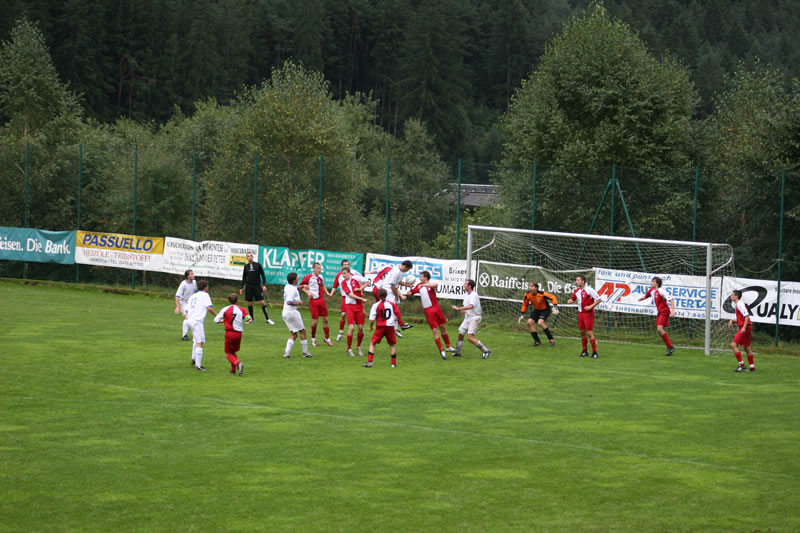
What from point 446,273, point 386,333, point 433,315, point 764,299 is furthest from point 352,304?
point 764,299

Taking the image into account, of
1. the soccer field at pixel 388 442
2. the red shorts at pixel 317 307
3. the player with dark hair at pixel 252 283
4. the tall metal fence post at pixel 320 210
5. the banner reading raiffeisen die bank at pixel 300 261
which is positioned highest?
the tall metal fence post at pixel 320 210

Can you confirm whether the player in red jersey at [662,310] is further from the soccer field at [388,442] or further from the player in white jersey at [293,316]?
the player in white jersey at [293,316]

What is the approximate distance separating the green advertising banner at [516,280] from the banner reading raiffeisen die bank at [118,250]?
47.0 feet

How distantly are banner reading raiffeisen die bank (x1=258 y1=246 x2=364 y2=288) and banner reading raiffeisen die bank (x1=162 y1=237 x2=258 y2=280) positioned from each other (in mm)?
719

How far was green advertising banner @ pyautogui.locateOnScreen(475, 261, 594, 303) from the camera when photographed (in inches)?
1153

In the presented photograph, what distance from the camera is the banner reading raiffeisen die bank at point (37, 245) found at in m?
39.5

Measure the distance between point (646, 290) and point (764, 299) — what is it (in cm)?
324

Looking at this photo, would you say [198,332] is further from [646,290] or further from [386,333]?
[646,290]

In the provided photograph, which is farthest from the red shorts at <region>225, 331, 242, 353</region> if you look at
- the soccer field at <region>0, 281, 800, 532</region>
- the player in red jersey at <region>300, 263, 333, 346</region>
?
the player in red jersey at <region>300, 263, 333, 346</region>

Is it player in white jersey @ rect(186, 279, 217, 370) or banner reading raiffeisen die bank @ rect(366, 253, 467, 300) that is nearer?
player in white jersey @ rect(186, 279, 217, 370)

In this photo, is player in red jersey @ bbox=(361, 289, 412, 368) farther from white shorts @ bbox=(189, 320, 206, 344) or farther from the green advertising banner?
the green advertising banner

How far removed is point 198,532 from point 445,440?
514cm

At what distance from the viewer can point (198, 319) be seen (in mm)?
20594

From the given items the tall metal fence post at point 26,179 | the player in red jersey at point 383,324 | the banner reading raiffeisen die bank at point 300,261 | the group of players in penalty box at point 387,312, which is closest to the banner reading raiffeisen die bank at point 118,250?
the tall metal fence post at point 26,179
